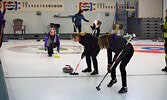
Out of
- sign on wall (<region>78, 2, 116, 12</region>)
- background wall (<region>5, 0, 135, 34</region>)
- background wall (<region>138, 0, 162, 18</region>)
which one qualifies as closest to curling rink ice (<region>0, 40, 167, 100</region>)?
background wall (<region>5, 0, 135, 34</region>)

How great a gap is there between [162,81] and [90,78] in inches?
52.8

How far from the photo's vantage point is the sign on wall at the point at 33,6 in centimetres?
1443

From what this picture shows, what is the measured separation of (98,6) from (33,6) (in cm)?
431

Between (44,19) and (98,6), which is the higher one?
(98,6)

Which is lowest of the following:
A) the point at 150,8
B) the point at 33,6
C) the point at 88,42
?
the point at 88,42

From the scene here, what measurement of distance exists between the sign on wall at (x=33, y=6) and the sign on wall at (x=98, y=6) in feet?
4.91

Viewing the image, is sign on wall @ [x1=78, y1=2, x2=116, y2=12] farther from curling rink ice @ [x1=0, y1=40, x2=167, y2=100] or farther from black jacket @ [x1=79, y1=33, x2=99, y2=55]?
black jacket @ [x1=79, y1=33, x2=99, y2=55]

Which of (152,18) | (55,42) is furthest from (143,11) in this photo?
(55,42)

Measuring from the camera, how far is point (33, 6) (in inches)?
577

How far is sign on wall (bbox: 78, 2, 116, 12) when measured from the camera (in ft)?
50.4

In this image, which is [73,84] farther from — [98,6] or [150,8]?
[150,8]

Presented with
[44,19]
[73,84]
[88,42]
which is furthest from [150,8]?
[73,84]

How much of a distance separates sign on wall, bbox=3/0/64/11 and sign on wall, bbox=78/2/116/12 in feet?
4.91

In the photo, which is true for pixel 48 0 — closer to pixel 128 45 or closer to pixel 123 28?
pixel 123 28
